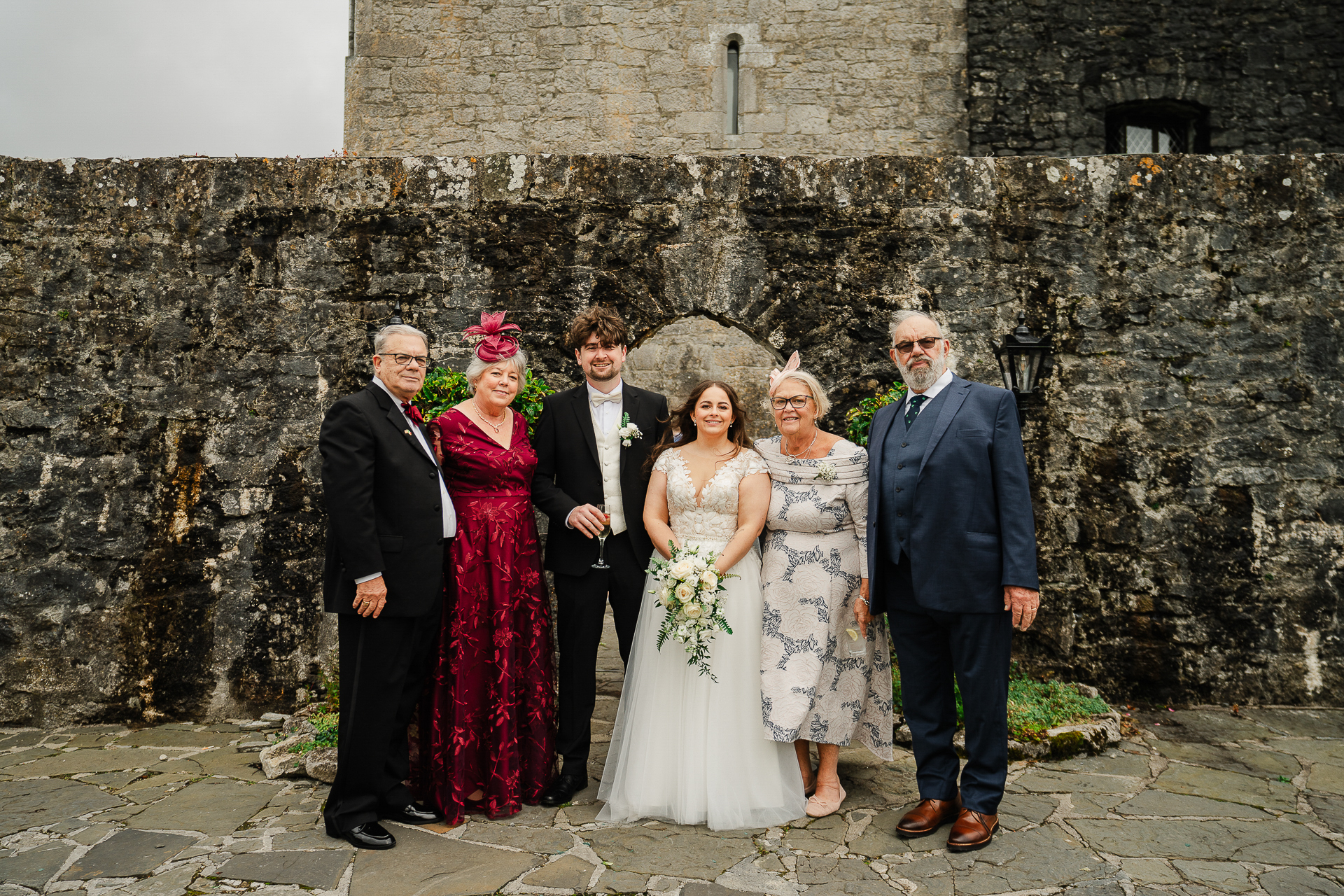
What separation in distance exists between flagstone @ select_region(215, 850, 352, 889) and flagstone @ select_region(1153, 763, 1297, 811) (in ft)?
10.8

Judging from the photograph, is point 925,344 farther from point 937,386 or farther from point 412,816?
point 412,816

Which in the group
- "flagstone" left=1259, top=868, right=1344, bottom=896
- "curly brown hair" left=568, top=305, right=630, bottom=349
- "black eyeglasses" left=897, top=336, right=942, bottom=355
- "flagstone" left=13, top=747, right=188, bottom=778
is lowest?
"flagstone" left=13, top=747, right=188, bottom=778

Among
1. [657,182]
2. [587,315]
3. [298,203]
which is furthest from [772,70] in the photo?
[587,315]

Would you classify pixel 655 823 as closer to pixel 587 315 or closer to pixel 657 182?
pixel 587 315

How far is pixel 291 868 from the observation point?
2814mm

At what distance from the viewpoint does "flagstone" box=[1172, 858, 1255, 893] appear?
8.83ft

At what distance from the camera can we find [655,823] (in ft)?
10.4

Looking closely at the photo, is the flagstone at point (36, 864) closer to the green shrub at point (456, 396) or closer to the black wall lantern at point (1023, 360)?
the green shrub at point (456, 396)

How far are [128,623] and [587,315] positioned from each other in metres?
3.07

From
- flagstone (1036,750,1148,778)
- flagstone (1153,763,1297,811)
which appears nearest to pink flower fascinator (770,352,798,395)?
flagstone (1036,750,1148,778)

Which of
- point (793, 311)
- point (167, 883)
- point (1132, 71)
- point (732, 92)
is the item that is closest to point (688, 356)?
point (732, 92)

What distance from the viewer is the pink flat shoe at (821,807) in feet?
10.6

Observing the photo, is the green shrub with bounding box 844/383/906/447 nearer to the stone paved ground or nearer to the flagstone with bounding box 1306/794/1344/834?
the stone paved ground

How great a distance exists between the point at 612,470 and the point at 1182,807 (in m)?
2.68
